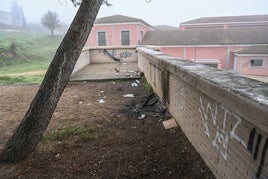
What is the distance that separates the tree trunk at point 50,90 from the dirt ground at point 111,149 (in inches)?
7.2

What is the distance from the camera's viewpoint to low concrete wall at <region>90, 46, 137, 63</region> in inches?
515

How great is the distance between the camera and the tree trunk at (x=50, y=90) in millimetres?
2648

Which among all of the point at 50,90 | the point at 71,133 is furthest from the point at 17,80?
the point at 50,90

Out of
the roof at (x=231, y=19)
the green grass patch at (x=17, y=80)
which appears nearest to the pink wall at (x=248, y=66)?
the roof at (x=231, y=19)

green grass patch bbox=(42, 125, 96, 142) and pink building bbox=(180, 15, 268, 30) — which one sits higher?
pink building bbox=(180, 15, 268, 30)

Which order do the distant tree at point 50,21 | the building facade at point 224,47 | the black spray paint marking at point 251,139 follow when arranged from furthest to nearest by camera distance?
the distant tree at point 50,21 → the building facade at point 224,47 → the black spray paint marking at point 251,139

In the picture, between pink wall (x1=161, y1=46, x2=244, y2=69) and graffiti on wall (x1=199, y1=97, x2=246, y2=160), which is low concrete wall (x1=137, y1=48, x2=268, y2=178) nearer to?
graffiti on wall (x1=199, y1=97, x2=246, y2=160)

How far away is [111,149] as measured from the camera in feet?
9.29

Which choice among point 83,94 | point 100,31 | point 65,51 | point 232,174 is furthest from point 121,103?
point 100,31

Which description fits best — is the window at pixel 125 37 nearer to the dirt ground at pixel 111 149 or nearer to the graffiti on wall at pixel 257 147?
the dirt ground at pixel 111 149

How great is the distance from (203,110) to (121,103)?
9.89ft

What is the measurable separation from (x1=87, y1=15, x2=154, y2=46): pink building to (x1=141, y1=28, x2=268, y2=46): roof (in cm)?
152

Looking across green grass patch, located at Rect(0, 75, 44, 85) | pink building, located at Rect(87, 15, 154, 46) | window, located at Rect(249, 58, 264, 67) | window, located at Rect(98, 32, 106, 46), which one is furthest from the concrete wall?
window, located at Rect(249, 58, 264, 67)

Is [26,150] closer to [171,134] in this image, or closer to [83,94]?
[171,134]
